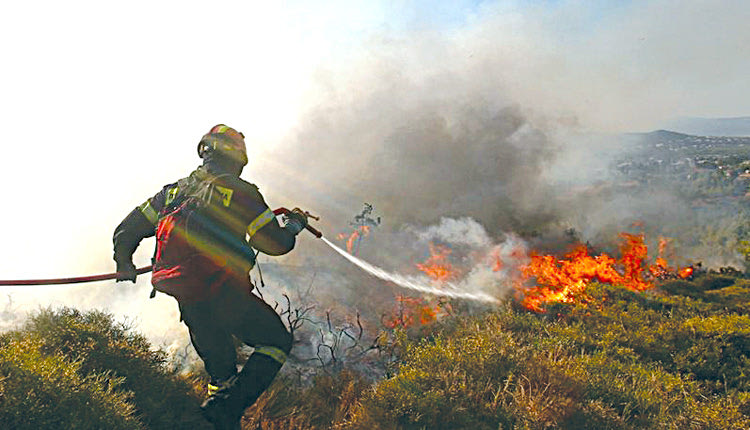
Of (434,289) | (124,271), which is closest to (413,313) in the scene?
(434,289)

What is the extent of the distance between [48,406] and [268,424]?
1.63 m

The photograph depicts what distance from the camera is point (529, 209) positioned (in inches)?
1125

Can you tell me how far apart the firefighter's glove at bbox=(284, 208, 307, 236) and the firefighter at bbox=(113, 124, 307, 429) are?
0.06 ft

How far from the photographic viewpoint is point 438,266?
1867 centimetres

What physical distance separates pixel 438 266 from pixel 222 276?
16.0 metres

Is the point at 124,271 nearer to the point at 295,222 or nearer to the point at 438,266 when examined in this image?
the point at 295,222

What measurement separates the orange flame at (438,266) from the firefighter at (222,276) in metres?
14.3

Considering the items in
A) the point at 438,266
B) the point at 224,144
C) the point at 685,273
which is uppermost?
the point at 224,144

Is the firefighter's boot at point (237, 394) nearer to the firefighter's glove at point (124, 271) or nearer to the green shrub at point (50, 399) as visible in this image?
the green shrub at point (50, 399)

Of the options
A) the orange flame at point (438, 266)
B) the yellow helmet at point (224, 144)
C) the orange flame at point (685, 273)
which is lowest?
the orange flame at point (685, 273)

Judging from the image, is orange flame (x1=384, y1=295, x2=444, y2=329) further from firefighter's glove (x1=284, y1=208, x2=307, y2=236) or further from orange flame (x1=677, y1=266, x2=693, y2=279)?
orange flame (x1=677, y1=266, x2=693, y2=279)

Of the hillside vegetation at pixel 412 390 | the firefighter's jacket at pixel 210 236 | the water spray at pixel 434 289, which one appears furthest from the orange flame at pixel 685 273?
the firefighter's jacket at pixel 210 236

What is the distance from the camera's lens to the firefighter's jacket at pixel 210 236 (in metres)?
3.06

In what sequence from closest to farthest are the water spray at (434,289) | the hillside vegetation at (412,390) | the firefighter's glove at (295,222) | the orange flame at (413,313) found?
the hillside vegetation at (412,390), the firefighter's glove at (295,222), the orange flame at (413,313), the water spray at (434,289)
